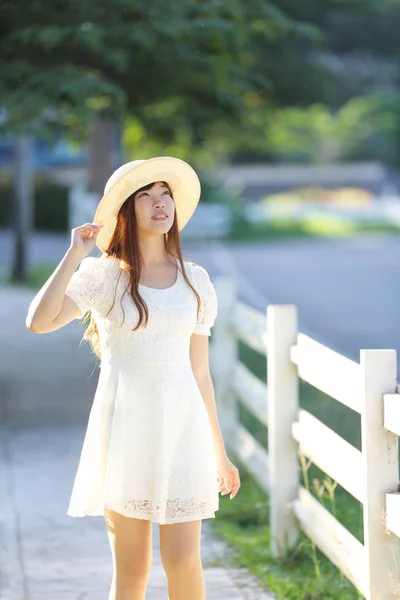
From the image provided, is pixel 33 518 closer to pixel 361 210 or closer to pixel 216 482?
pixel 216 482

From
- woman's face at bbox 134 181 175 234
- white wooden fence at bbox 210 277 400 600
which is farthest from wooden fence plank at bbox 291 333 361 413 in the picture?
woman's face at bbox 134 181 175 234

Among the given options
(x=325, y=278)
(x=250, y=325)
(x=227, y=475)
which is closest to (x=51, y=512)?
(x=250, y=325)

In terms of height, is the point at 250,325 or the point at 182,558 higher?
the point at 250,325

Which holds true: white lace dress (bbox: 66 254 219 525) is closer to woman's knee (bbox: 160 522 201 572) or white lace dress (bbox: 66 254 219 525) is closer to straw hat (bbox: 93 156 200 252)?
woman's knee (bbox: 160 522 201 572)

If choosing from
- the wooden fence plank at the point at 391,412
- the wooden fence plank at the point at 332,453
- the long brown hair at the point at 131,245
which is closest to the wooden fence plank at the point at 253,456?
the wooden fence plank at the point at 332,453

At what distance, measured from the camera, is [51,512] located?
23.2ft

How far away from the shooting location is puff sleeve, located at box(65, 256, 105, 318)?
407 centimetres

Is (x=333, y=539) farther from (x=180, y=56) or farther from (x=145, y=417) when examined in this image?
(x=180, y=56)

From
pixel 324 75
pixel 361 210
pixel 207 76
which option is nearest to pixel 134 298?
pixel 207 76

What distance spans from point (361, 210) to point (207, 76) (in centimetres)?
3440

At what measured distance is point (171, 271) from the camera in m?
4.21

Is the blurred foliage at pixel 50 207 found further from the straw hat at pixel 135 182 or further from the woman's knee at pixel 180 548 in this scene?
the woman's knee at pixel 180 548

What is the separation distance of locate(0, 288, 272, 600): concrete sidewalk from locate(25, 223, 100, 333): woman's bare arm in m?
1.86

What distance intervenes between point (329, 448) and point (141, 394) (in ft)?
4.62
